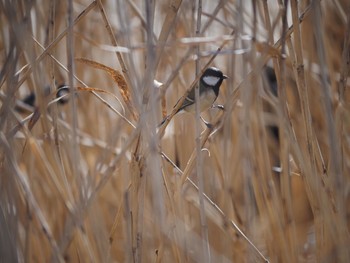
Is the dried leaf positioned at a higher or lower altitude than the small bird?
higher

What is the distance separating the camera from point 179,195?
3.42 ft

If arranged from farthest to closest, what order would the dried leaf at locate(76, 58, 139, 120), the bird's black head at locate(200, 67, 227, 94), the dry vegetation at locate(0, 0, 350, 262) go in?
the bird's black head at locate(200, 67, 227, 94), the dried leaf at locate(76, 58, 139, 120), the dry vegetation at locate(0, 0, 350, 262)

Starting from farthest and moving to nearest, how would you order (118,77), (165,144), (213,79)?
(165,144), (213,79), (118,77)

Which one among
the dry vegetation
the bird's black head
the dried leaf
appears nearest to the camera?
the dry vegetation

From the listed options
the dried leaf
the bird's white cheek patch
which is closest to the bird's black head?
the bird's white cheek patch

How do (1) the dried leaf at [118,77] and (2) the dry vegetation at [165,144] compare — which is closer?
(2) the dry vegetation at [165,144]

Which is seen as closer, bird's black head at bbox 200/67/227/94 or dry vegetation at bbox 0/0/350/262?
dry vegetation at bbox 0/0/350/262

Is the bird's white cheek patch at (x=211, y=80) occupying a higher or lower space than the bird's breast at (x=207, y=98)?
higher

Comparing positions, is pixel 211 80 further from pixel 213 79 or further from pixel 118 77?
pixel 118 77

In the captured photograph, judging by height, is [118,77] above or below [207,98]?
above

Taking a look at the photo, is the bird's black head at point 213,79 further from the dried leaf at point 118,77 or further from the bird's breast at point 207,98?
the dried leaf at point 118,77

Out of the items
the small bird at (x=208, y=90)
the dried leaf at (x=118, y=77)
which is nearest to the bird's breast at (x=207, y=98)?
the small bird at (x=208, y=90)

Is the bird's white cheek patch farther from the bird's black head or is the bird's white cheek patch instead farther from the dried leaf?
the dried leaf

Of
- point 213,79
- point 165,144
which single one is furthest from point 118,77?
point 165,144
